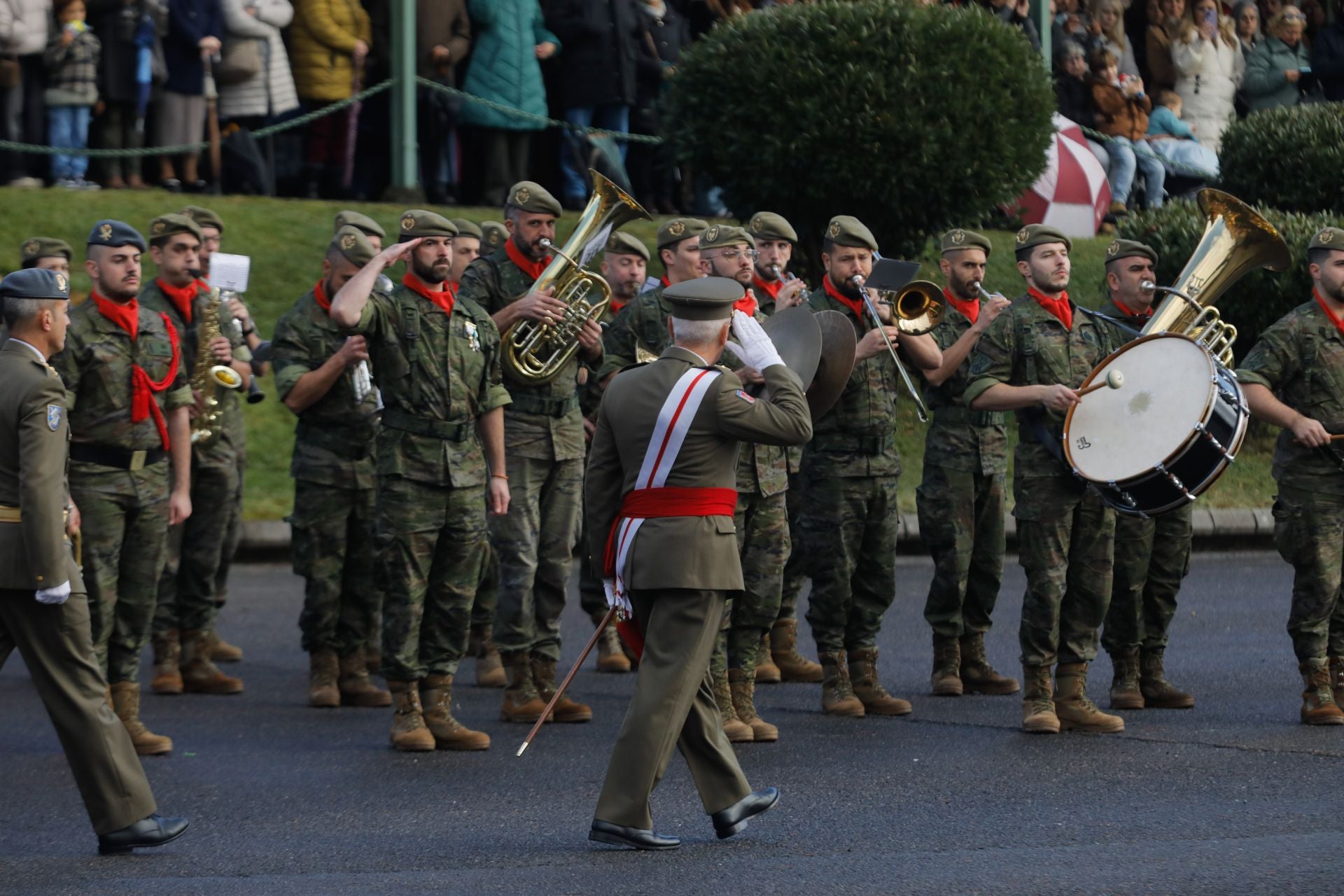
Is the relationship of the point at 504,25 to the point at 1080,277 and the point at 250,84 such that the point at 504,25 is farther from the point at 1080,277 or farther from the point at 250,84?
the point at 1080,277

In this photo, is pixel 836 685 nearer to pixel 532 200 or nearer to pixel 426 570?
pixel 426 570

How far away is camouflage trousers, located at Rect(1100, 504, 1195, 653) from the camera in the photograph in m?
10.3

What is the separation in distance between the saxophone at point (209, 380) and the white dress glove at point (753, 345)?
387 cm

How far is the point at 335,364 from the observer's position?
9.92 m

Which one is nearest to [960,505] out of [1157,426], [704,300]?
[1157,426]

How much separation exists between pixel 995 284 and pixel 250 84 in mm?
6157

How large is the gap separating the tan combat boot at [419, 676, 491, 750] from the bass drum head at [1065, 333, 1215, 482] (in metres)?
2.70

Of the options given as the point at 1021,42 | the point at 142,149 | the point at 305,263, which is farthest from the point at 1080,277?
the point at 142,149

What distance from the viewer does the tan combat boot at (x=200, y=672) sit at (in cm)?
1115

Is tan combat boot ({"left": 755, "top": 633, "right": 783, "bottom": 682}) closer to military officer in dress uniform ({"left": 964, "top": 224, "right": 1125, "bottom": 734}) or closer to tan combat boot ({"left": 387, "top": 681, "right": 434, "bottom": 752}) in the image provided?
military officer in dress uniform ({"left": 964, "top": 224, "right": 1125, "bottom": 734})

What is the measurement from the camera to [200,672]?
1120 centimetres

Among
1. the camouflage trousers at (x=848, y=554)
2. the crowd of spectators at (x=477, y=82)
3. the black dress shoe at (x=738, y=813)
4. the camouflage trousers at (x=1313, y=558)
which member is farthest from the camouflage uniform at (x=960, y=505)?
the crowd of spectators at (x=477, y=82)

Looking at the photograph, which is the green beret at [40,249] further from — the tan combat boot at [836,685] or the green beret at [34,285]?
the tan combat boot at [836,685]

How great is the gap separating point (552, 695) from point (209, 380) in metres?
2.39
